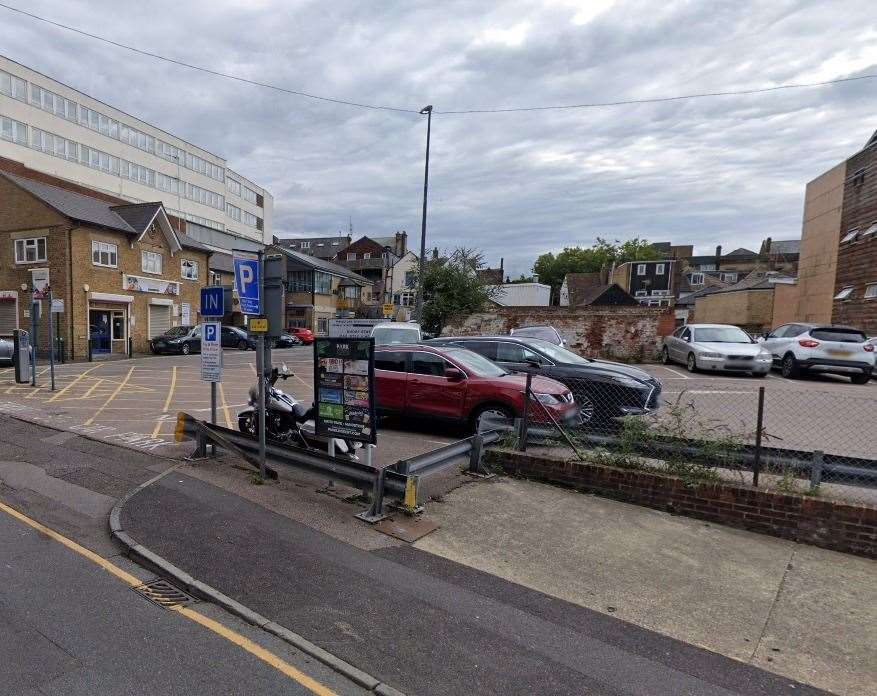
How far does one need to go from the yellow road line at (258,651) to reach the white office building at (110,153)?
151ft

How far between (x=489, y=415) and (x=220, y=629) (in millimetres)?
5110

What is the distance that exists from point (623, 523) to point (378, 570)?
2565 mm

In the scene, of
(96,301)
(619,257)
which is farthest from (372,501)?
(619,257)

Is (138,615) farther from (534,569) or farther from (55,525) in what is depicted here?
(534,569)

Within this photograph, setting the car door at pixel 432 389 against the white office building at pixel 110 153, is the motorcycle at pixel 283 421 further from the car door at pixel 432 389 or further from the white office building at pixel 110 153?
the white office building at pixel 110 153

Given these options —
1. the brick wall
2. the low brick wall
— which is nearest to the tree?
the brick wall

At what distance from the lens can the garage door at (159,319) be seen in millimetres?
29527

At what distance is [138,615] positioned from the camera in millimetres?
3543

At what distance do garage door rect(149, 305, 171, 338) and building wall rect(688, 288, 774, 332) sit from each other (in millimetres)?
38007

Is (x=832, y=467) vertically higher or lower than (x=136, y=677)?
higher

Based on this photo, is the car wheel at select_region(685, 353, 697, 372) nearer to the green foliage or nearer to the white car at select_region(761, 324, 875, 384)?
the white car at select_region(761, 324, 875, 384)

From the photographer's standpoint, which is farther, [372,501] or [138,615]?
[372,501]

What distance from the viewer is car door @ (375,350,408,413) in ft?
29.7

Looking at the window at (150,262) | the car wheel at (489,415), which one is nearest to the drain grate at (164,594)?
the car wheel at (489,415)
